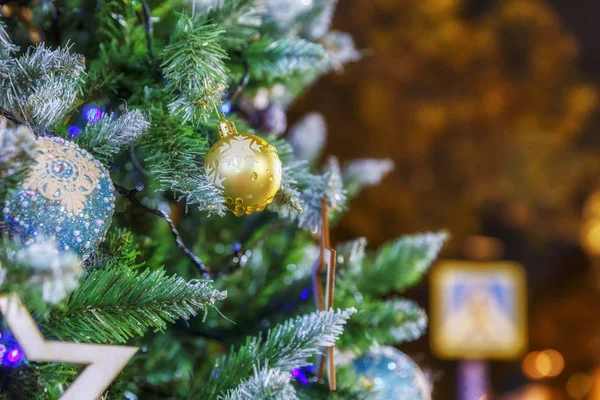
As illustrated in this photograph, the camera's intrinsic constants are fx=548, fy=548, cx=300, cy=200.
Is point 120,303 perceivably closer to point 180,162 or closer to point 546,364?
point 180,162

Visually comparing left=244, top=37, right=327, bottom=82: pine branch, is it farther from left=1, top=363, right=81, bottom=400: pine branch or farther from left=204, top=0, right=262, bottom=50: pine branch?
left=1, top=363, right=81, bottom=400: pine branch

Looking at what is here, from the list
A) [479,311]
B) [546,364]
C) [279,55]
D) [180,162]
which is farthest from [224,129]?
[546,364]

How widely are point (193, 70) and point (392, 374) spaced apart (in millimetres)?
322

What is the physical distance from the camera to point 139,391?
44 cm

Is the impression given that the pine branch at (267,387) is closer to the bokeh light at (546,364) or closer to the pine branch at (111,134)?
the pine branch at (111,134)

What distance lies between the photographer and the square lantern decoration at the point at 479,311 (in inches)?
50.2

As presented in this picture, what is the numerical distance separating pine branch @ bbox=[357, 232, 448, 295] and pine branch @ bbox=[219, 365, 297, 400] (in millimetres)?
266

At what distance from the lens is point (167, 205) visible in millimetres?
559

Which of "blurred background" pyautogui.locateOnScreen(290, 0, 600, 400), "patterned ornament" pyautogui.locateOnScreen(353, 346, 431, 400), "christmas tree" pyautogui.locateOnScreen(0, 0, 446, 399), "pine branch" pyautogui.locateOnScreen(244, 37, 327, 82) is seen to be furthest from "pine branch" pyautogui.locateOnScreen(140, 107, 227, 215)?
"blurred background" pyautogui.locateOnScreen(290, 0, 600, 400)

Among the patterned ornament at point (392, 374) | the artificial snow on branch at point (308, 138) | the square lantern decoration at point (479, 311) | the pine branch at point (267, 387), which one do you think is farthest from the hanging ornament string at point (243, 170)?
the square lantern decoration at point (479, 311)

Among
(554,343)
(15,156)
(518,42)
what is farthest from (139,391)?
(554,343)

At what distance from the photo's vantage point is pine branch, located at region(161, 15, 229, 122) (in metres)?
0.33

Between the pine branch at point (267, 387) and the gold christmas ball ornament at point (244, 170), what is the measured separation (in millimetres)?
100

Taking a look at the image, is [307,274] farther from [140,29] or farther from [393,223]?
[393,223]
